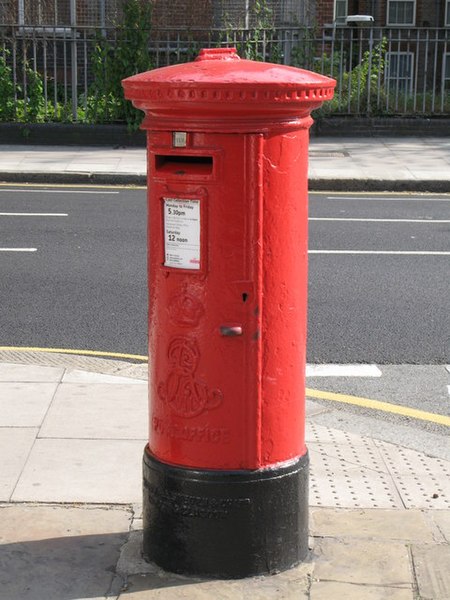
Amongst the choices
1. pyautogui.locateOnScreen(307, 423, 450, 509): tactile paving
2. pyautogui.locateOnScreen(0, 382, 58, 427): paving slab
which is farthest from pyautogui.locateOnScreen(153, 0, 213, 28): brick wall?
pyautogui.locateOnScreen(307, 423, 450, 509): tactile paving

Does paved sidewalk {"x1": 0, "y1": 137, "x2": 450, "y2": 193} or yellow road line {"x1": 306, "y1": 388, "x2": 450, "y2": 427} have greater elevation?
paved sidewalk {"x1": 0, "y1": 137, "x2": 450, "y2": 193}

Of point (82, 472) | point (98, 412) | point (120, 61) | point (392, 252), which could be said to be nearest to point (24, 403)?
point (98, 412)

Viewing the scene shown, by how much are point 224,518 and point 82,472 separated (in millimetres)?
1250

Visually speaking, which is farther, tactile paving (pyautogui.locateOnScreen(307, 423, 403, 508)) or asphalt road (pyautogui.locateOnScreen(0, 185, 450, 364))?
asphalt road (pyautogui.locateOnScreen(0, 185, 450, 364))

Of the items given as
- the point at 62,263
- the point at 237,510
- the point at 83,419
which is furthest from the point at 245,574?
the point at 62,263

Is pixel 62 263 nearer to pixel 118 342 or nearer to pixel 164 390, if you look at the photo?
pixel 118 342

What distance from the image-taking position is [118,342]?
23.8ft

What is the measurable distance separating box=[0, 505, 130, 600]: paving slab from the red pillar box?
0.80ft

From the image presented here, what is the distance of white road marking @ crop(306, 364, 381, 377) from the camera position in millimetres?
6641

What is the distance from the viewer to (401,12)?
100 feet

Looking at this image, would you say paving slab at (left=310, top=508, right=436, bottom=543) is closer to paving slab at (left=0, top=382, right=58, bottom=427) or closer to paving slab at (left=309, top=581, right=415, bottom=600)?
paving slab at (left=309, top=581, right=415, bottom=600)

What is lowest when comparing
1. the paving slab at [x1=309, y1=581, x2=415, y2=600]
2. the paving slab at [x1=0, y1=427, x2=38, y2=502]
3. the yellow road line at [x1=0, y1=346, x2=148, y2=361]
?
the yellow road line at [x1=0, y1=346, x2=148, y2=361]

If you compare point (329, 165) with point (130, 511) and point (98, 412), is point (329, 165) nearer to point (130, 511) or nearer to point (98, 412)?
point (98, 412)

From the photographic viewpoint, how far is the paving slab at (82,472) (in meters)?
4.57
